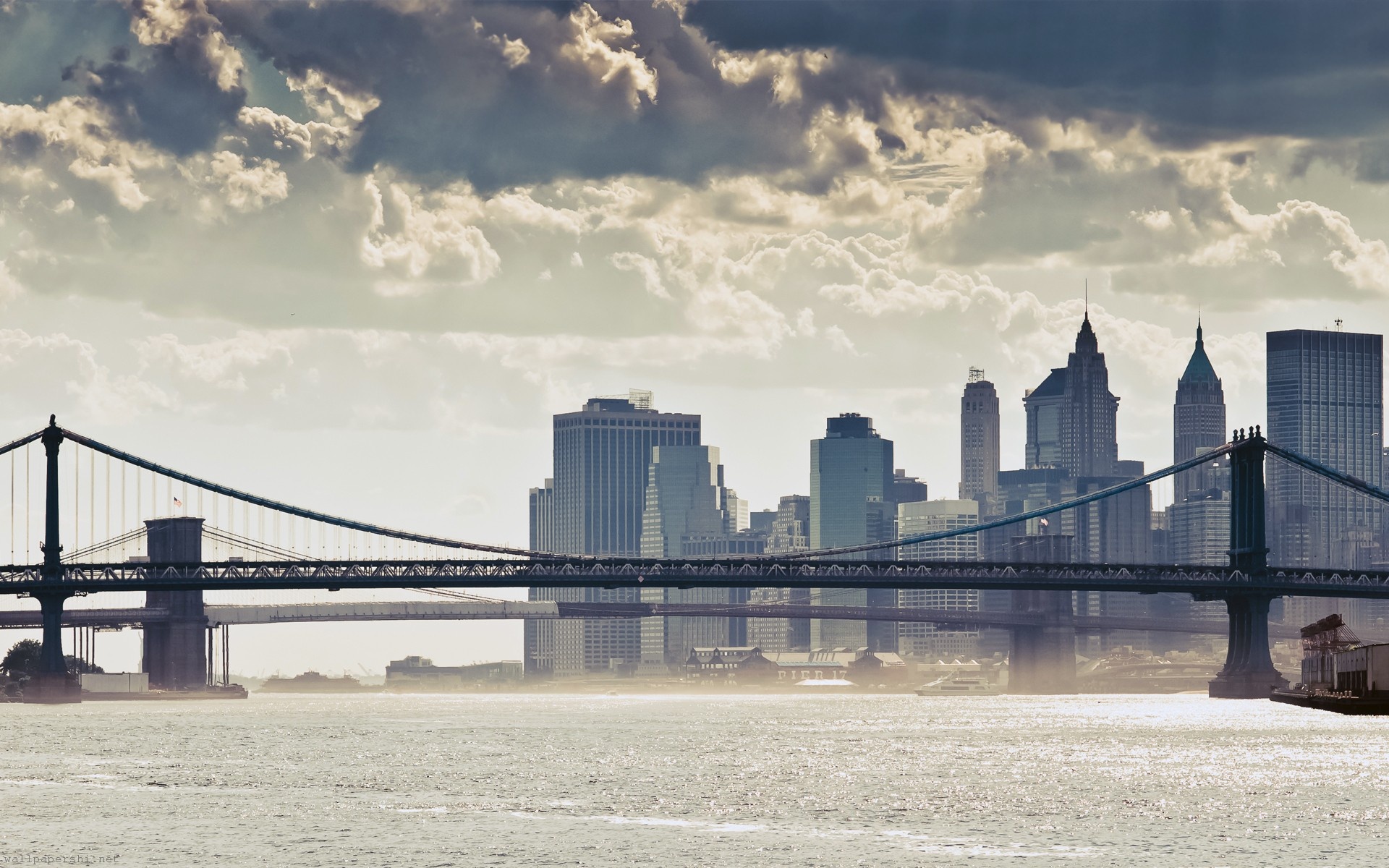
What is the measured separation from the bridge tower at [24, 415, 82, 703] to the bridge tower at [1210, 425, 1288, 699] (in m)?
72.3

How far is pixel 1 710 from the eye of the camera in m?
148

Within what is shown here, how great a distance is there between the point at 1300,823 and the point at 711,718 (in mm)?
76780

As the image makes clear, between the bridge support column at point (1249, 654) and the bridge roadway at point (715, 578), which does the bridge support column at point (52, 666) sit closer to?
the bridge roadway at point (715, 578)

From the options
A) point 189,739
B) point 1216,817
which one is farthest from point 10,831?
point 189,739

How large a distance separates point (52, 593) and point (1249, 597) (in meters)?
73.9

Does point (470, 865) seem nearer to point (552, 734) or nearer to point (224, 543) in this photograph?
point (552, 734)

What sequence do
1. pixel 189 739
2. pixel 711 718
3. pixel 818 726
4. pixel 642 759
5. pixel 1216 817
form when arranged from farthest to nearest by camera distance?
pixel 711 718
pixel 818 726
pixel 189 739
pixel 642 759
pixel 1216 817

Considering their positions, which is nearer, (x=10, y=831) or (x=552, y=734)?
(x=10, y=831)

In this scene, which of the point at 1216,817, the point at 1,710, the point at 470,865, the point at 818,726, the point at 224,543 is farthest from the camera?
the point at 224,543

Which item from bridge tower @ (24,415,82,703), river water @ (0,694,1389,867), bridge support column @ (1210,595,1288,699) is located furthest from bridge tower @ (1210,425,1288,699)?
bridge tower @ (24,415,82,703)

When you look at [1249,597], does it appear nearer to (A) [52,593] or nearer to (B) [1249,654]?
(B) [1249,654]

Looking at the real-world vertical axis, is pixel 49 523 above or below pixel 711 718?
above

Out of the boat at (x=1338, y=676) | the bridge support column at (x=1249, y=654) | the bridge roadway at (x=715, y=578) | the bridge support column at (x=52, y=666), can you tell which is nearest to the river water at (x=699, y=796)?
the boat at (x=1338, y=676)

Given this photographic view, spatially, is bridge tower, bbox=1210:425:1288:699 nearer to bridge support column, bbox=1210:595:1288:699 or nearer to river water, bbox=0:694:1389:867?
bridge support column, bbox=1210:595:1288:699
